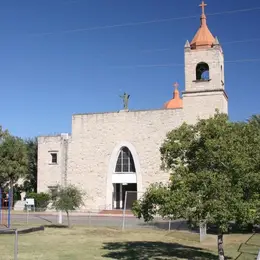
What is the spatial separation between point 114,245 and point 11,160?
96.3 ft

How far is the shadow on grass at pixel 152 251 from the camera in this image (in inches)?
672

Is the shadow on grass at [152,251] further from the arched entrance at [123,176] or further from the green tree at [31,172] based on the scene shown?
the green tree at [31,172]

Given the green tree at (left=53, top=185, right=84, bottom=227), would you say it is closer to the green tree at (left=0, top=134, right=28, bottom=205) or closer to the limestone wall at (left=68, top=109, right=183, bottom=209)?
the limestone wall at (left=68, top=109, right=183, bottom=209)

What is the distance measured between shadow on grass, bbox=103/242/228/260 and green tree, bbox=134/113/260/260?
3280 millimetres

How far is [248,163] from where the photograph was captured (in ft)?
42.5

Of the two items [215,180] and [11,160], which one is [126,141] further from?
[215,180]

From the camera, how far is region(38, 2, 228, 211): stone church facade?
41812mm

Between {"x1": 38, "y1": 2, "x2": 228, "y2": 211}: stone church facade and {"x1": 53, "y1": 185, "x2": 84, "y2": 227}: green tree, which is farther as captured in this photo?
{"x1": 38, "y1": 2, "x2": 228, "y2": 211}: stone church facade

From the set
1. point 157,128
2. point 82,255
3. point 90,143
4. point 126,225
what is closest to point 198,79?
point 157,128

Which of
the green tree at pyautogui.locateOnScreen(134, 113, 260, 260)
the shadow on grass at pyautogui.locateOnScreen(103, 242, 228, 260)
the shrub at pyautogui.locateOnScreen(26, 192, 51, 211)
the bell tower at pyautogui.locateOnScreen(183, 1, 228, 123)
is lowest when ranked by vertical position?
the shadow on grass at pyautogui.locateOnScreen(103, 242, 228, 260)

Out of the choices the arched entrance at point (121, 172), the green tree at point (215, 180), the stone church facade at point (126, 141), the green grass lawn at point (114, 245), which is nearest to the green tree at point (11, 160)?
the stone church facade at point (126, 141)

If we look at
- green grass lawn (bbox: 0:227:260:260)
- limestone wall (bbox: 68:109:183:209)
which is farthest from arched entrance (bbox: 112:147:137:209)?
green grass lawn (bbox: 0:227:260:260)

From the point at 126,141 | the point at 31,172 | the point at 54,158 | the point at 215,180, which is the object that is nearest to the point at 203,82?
the point at 126,141

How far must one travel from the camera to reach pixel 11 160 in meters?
47.1
